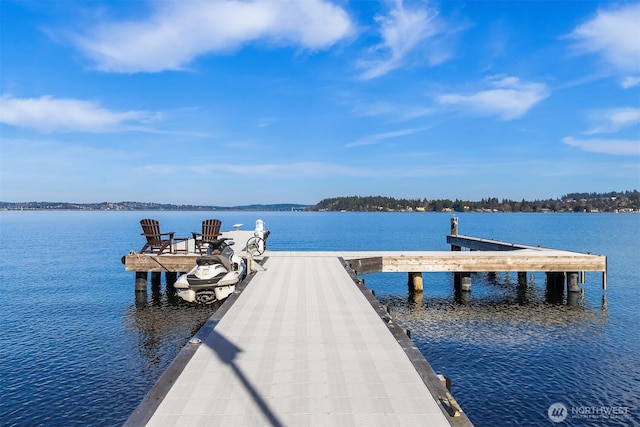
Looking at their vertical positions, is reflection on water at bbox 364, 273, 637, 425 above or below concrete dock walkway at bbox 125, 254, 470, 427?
below

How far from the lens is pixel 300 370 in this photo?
6.40 m

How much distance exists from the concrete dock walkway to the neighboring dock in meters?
0.01

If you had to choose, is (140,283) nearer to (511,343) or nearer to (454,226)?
(511,343)

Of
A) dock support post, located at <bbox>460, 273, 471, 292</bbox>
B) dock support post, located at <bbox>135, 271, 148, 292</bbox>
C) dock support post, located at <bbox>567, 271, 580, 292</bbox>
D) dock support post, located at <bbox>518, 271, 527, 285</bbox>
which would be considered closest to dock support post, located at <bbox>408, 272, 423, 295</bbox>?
dock support post, located at <bbox>460, 273, 471, 292</bbox>

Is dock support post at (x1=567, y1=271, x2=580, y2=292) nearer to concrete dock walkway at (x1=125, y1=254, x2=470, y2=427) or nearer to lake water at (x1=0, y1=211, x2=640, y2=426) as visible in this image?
lake water at (x1=0, y1=211, x2=640, y2=426)

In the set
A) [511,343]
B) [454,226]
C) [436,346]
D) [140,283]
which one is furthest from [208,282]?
[454,226]

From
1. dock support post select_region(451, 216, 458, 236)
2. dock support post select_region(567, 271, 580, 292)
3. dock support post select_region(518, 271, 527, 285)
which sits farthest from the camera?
dock support post select_region(451, 216, 458, 236)

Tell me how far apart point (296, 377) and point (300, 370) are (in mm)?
258

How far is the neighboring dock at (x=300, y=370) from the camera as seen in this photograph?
5.02m

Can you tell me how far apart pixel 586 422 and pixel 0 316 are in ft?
67.7

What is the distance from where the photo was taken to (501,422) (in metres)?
8.74

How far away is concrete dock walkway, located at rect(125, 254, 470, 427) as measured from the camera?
4.98 metres

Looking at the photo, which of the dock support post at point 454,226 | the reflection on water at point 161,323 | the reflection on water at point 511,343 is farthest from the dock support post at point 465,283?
the dock support post at point 454,226

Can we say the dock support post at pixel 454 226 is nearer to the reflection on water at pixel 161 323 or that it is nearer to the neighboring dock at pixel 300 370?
the reflection on water at pixel 161 323
